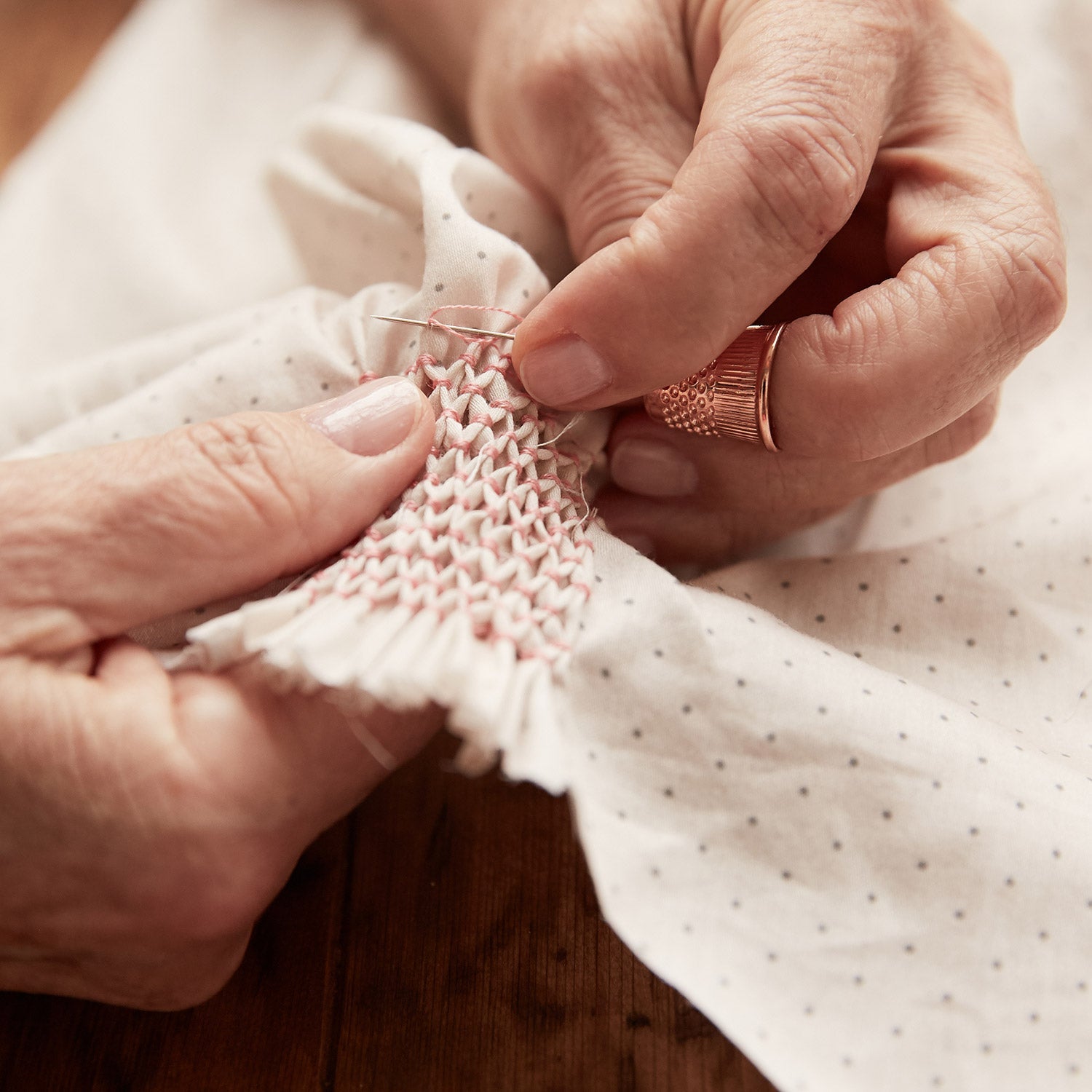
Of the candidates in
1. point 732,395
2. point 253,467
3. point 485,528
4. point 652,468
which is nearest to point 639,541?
point 652,468

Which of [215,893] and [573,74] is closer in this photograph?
[215,893]

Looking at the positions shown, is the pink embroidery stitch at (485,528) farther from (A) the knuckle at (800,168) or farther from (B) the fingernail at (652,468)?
(A) the knuckle at (800,168)

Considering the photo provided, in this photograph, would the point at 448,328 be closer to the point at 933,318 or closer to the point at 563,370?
the point at 563,370

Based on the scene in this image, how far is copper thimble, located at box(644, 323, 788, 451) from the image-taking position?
31.4 inches

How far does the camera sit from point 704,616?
2.25 ft

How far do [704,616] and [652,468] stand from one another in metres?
0.25

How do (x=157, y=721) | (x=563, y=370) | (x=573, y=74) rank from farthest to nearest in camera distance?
(x=573, y=74) → (x=563, y=370) → (x=157, y=721)

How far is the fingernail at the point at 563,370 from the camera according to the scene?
2.40 ft

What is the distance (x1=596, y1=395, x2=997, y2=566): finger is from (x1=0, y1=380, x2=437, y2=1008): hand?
0.93 ft

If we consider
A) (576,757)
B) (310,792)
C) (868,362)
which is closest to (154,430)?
(310,792)

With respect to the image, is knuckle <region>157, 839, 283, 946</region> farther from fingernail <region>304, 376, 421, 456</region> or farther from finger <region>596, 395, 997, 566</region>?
finger <region>596, 395, 997, 566</region>

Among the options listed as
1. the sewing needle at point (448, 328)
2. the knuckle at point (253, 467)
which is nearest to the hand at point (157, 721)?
the knuckle at point (253, 467)

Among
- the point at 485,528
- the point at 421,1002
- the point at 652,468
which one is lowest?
the point at 421,1002

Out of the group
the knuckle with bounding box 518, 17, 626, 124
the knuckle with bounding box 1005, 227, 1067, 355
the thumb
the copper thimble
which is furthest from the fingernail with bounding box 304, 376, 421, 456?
the knuckle with bounding box 1005, 227, 1067, 355
